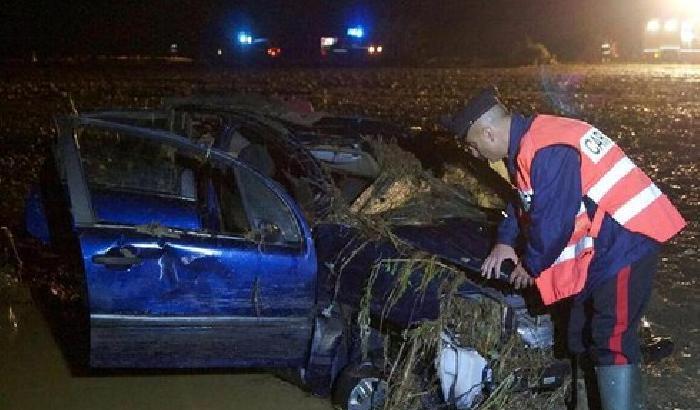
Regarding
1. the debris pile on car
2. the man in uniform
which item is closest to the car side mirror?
the debris pile on car

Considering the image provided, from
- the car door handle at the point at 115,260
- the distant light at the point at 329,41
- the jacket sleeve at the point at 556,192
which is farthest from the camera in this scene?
the distant light at the point at 329,41

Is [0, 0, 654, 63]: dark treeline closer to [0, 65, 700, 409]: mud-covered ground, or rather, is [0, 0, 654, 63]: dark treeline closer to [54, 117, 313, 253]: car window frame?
[0, 65, 700, 409]: mud-covered ground

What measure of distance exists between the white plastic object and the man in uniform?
502mm

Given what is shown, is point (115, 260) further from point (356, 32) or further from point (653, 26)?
point (653, 26)

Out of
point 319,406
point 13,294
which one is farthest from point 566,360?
point 13,294

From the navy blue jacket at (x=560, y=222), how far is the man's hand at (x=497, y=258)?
0.23 meters

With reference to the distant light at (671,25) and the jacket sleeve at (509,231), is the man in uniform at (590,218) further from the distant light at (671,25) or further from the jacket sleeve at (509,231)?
the distant light at (671,25)

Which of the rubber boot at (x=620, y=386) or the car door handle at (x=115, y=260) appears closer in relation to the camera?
the rubber boot at (x=620, y=386)

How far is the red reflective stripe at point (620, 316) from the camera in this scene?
10.6 feet

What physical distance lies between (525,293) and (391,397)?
31.3 inches

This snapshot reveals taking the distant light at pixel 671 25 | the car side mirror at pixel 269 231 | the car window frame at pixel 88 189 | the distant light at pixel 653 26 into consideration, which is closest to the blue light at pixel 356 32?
the distant light at pixel 653 26

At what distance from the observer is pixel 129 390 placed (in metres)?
4.59

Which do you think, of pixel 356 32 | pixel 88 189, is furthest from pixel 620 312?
pixel 356 32

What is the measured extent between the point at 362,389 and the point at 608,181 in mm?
1580
